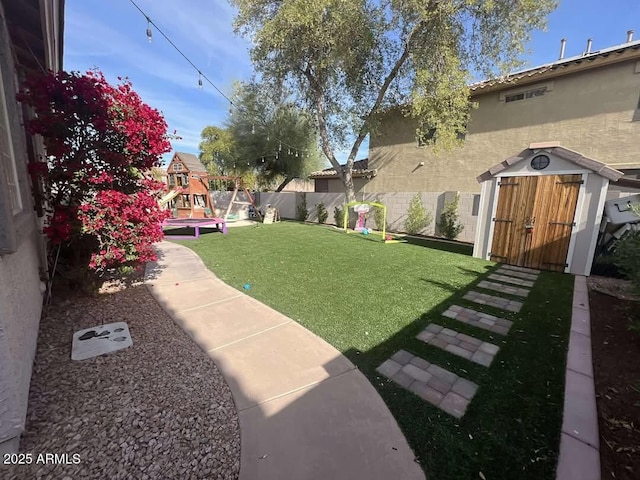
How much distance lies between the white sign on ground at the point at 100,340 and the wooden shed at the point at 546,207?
7.89 metres

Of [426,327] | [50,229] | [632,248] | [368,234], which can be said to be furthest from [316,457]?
[368,234]

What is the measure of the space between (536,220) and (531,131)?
6.08 m

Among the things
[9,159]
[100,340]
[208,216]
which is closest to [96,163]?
[9,159]

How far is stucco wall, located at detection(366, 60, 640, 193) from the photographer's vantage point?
8.65 meters

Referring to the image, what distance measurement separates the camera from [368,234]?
12133 mm

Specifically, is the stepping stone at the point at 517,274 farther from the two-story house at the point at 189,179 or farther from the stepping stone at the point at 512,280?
the two-story house at the point at 189,179

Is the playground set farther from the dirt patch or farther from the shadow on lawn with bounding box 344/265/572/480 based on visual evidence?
the dirt patch

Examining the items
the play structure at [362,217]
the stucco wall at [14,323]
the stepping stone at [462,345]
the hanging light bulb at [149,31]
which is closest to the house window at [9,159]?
the stucco wall at [14,323]

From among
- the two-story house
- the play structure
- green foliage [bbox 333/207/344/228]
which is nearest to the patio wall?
green foliage [bbox 333/207/344/228]

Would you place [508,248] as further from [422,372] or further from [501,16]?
[501,16]

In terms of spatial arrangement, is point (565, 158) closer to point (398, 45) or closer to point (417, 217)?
point (417, 217)

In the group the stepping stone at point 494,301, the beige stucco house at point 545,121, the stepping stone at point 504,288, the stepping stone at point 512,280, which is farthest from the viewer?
the beige stucco house at point 545,121

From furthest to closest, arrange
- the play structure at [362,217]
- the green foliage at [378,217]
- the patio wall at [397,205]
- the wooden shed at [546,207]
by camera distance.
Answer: the green foliage at [378,217]
the play structure at [362,217]
the patio wall at [397,205]
the wooden shed at [546,207]

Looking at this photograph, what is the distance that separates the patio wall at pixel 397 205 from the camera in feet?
35.6
